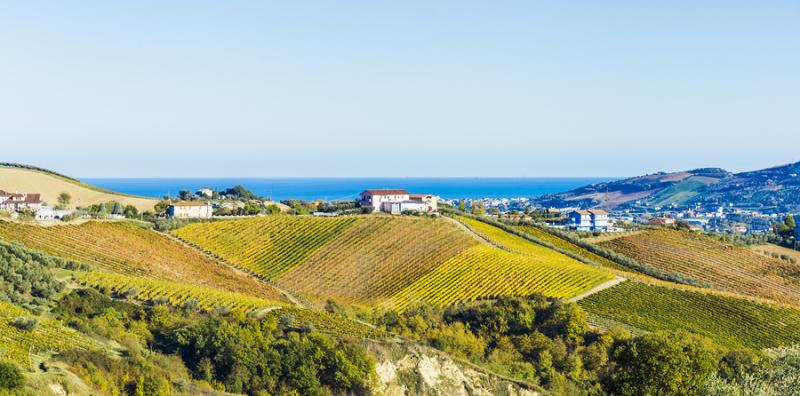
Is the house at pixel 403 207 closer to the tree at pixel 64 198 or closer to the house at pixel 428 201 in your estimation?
the house at pixel 428 201

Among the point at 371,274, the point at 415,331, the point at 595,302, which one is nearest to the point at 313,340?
the point at 415,331

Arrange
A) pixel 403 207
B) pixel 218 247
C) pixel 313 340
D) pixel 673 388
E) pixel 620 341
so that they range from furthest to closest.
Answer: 1. pixel 403 207
2. pixel 218 247
3. pixel 620 341
4. pixel 313 340
5. pixel 673 388

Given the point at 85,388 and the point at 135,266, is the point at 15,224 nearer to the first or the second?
the point at 135,266

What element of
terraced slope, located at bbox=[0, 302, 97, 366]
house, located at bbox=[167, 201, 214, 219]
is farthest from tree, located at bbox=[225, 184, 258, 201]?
terraced slope, located at bbox=[0, 302, 97, 366]

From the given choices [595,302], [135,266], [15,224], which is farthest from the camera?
[15,224]

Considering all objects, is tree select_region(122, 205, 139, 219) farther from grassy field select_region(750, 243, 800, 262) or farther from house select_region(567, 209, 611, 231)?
grassy field select_region(750, 243, 800, 262)

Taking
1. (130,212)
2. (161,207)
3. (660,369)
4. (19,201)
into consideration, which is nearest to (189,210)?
(130,212)
